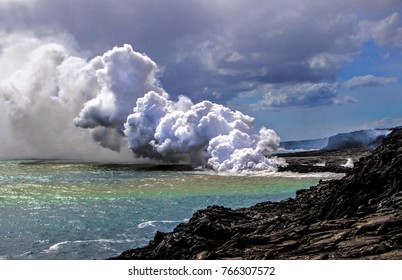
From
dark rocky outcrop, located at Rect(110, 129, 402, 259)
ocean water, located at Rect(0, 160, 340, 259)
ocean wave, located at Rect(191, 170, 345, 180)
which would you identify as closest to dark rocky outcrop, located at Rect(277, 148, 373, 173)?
ocean wave, located at Rect(191, 170, 345, 180)

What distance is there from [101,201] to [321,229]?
1913 cm

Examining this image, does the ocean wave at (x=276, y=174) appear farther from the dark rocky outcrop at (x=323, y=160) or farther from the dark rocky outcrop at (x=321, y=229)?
the dark rocky outcrop at (x=321, y=229)

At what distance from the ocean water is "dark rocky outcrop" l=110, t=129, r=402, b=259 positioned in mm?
3956

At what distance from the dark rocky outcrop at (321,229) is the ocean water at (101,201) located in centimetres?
396

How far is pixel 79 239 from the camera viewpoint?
20.7 metres

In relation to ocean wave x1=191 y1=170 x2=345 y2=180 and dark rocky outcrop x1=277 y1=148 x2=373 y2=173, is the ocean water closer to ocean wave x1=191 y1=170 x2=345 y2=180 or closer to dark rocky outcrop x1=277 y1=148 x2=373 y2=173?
ocean wave x1=191 y1=170 x2=345 y2=180

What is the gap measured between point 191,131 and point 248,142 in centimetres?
732

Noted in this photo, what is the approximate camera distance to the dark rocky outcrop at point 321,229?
40.9 ft

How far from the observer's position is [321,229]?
14.0m

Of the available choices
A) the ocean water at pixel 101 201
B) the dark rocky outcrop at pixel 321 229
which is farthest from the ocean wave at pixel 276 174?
the dark rocky outcrop at pixel 321 229
